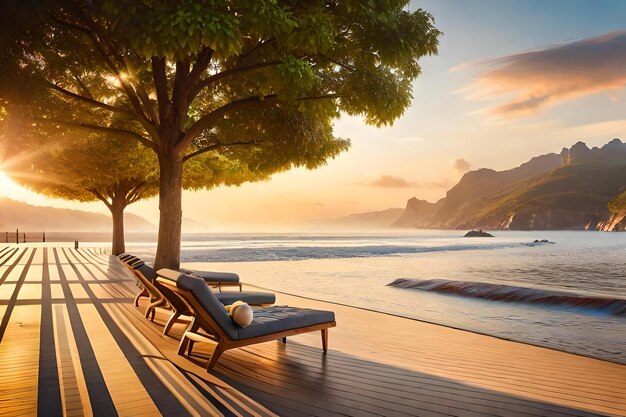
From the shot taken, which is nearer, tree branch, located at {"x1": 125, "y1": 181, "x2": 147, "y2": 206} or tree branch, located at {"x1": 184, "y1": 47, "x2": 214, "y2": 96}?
tree branch, located at {"x1": 184, "y1": 47, "x2": 214, "y2": 96}

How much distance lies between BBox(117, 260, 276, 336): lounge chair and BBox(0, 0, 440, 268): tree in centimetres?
203

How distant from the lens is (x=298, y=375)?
5230mm

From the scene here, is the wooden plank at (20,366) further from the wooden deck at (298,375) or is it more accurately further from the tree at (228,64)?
the tree at (228,64)

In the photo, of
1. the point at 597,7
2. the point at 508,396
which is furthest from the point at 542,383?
the point at 597,7

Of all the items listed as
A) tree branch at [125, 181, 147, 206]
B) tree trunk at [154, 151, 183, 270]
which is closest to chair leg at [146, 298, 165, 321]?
tree trunk at [154, 151, 183, 270]

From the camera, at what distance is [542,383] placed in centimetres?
521

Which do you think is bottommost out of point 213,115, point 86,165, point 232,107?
point 213,115

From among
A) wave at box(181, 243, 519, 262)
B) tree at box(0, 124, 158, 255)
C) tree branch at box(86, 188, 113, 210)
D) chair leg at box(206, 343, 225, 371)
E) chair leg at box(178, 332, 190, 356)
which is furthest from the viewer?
wave at box(181, 243, 519, 262)

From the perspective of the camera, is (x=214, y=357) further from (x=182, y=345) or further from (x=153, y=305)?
(x=153, y=305)

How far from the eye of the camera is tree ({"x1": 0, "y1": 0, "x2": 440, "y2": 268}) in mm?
7051

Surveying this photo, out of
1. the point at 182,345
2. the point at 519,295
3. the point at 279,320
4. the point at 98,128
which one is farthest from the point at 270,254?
the point at 279,320

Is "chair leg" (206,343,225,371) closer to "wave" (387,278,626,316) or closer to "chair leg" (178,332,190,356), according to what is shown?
"chair leg" (178,332,190,356)

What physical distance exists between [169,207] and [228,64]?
11.8ft

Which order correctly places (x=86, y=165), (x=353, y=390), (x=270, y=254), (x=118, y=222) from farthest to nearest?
(x=270, y=254) < (x=118, y=222) < (x=86, y=165) < (x=353, y=390)
